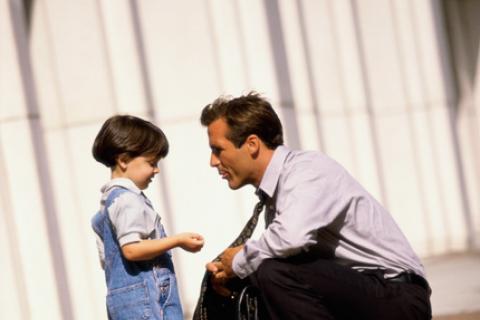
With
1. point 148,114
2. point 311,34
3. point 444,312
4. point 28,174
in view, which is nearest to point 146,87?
point 148,114

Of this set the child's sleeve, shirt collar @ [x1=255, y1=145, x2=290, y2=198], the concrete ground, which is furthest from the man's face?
the concrete ground

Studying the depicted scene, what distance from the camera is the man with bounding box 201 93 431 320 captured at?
4.33 meters

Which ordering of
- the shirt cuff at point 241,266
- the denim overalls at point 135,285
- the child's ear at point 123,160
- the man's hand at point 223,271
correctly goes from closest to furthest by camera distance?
the shirt cuff at point 241,266 < the man's hand at point 223,271 < the denim overalls at point 135,285 < the child's ear at point 123,160

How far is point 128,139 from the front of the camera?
15.5 feet

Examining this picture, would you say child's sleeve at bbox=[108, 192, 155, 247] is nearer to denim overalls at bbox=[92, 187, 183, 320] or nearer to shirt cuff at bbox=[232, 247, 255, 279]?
denim overalls at bbox=[92, 187, 183, 320]

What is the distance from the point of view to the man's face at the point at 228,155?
15.4ft

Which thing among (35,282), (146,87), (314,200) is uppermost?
(146,87)

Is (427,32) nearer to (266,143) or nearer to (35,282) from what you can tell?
(35,282)

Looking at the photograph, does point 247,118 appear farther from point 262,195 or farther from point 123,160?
point 123,160

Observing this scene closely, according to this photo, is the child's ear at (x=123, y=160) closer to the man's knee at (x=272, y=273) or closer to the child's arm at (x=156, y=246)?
the child's arm at (x=156, y=246)

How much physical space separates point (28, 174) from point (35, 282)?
0.73 meters

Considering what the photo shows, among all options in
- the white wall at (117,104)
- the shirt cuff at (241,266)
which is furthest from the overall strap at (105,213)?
the white wall at (117,104)

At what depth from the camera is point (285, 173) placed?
4551mm

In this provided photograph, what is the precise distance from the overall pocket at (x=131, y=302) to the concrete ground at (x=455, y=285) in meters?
3.51
